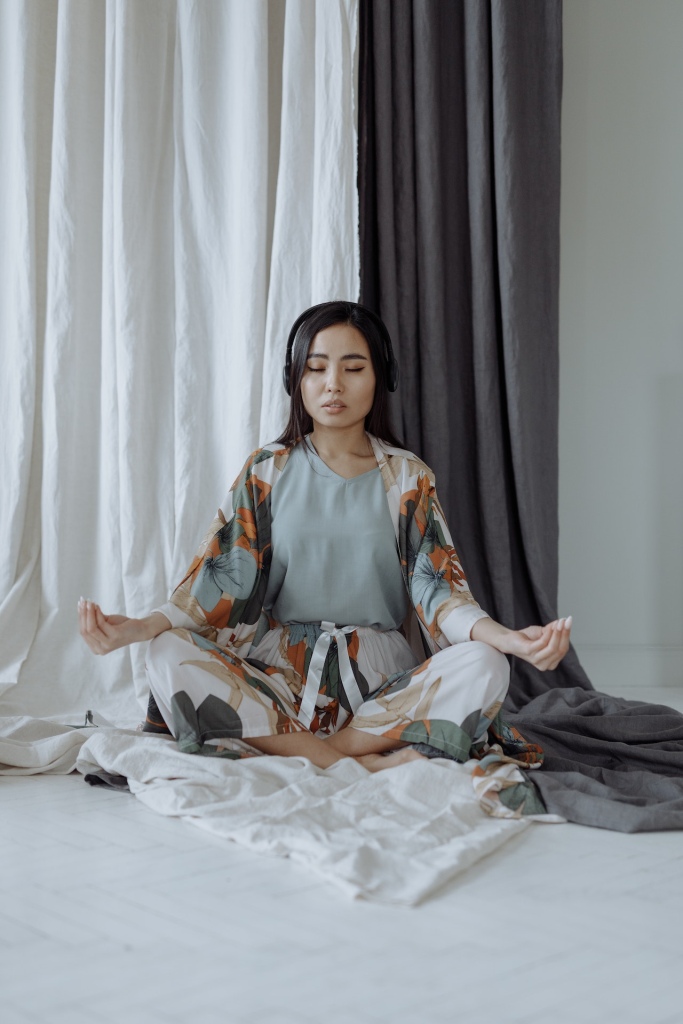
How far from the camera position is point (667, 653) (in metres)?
3.09

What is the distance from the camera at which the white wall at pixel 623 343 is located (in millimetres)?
3072

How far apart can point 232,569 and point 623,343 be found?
1.61 meters

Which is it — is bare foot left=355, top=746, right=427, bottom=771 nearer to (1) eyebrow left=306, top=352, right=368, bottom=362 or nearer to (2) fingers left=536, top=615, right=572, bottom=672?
(2) fingers left=536, top=615, right=572, bottom=672

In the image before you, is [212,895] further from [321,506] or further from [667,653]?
[667,653]

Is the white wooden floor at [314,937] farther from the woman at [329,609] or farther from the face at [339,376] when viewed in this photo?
the face at [339,376]

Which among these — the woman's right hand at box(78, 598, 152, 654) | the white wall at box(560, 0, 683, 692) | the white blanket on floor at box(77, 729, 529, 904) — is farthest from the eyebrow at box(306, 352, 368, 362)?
the white wall at box(560, 0, 683, 692)

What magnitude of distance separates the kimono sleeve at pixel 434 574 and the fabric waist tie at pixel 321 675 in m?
0.17

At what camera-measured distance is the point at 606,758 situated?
6.59 ft

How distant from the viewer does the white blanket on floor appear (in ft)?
4.36

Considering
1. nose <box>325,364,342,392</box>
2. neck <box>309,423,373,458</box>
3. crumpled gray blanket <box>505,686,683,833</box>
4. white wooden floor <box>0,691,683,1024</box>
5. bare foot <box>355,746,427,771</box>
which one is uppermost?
nose <box>325,364,342,392</box>

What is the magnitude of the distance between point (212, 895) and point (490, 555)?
150 centimetres

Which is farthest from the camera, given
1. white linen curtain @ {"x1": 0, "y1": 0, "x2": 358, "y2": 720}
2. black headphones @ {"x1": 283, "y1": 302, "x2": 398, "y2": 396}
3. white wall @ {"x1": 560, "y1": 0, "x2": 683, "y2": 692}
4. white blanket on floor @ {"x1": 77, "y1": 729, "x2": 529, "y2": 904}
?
white wall @ {"x1": 560, "y1": 0, "x2": 683, "y2": 692}

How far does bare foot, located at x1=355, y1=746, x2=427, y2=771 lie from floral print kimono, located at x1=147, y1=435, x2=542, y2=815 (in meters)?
0.02

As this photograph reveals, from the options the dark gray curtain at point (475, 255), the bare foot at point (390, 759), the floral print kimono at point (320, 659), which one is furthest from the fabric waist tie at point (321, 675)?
the dark gray curtain at point (475, 255)
